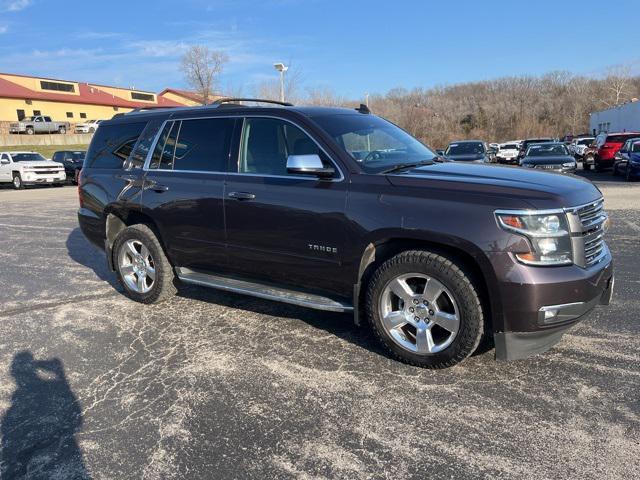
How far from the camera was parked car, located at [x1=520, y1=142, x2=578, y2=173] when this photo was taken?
596 inches

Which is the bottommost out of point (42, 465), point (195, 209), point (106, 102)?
point (42, 465)

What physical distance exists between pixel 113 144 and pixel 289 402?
3.93 meters

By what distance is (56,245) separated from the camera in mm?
9117

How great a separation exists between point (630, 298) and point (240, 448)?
422cm

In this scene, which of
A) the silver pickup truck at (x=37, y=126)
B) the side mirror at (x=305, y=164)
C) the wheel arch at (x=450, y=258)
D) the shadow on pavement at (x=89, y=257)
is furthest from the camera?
the silver pickup truck at (x=37, y=126)

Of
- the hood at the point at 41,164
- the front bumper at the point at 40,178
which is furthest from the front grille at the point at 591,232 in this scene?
the hood at the point at 41,164

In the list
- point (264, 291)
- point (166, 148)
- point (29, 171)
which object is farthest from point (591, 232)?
point (29, 171)

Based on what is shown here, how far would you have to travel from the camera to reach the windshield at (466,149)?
1840cm

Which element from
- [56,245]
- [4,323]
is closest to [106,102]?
[56,245]

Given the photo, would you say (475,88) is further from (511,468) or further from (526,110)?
(511,468)

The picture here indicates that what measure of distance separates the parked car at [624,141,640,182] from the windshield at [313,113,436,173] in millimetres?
15673

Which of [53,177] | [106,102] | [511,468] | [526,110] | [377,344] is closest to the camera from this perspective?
[511,468]

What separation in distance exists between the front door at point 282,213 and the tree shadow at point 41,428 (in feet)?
5.78

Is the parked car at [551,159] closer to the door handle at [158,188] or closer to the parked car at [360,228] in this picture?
the parked car at [360,228]
